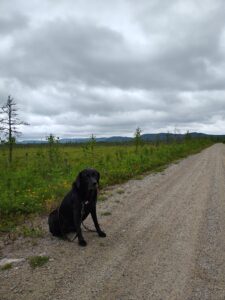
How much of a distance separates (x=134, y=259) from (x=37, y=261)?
142cm

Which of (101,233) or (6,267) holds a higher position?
(101,233)

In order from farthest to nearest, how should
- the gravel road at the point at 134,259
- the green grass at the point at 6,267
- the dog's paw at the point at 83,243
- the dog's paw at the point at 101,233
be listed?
the dog's paw at the point at 101,233 → the dog's paw at the point at 83,243 → the green grass at the point at 6,267 → the gravel road at the point at 134,259

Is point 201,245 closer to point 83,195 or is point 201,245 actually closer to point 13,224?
point 83,195

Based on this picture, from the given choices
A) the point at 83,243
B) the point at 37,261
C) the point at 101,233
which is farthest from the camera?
the point at 101,233

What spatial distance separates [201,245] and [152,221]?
1.63m

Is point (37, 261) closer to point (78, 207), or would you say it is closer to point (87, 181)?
point (78, 207)

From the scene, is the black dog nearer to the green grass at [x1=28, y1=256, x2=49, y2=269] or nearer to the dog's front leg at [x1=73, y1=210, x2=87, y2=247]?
the dog's front leg at [x1=73, y1=210, x2=87, y2=247]

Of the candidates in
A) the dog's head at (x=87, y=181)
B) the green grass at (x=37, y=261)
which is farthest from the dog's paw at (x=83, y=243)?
the dog's head at (x=87, y=181)

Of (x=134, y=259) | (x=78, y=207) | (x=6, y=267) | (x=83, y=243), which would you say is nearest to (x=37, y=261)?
(x=6, y=267)

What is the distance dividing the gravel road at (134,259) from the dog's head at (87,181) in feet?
3.15

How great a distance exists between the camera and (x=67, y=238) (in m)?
5.57

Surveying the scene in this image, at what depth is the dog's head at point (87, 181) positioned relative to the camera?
5285 millimetres

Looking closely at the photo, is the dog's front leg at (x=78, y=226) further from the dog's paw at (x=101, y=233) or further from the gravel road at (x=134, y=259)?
the dog's paw at (x=101, y=233)

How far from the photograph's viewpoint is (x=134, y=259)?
15.3 feet
